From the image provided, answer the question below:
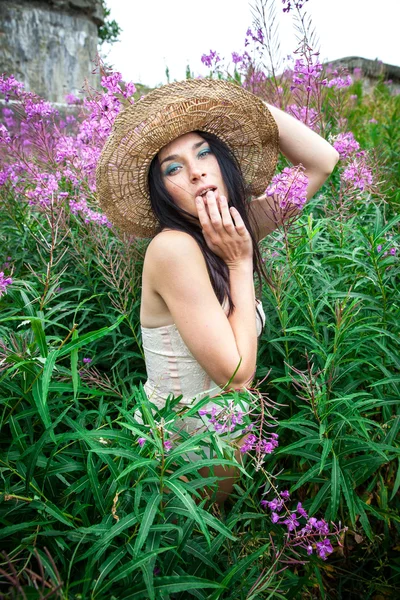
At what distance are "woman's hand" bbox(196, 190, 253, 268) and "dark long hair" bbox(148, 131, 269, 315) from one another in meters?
0.06

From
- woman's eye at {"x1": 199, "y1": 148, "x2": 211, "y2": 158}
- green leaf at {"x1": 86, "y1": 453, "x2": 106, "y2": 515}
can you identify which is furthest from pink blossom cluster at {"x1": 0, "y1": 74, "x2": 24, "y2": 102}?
green leaf at {"x1": 86, "y1": 453, "x2": 106, "y2": 515}

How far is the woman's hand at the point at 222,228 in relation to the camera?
1773 mm

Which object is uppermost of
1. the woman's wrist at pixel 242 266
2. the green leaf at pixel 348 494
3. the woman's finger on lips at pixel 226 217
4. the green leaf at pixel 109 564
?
the woman's finger on lips at pixel 226 217

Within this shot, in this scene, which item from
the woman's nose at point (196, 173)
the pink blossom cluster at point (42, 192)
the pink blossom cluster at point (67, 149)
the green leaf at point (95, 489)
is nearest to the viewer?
the green leaf at point (95, 489)

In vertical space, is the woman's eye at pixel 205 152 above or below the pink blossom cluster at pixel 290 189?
above

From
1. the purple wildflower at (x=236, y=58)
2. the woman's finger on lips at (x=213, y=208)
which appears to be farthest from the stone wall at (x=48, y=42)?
the woman's finger on lips at (x=213, y=208)

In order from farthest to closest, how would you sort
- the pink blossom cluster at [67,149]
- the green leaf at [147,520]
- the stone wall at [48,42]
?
1. the stone wall at [48,42]
2. the pink blossom cluster at [67,149]
3. the green leaf at [147,520]

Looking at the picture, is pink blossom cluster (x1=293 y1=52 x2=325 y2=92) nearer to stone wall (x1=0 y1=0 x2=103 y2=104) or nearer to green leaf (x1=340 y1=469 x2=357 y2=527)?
green leaf (x1=340 y1=469 x2=357 y2=527)

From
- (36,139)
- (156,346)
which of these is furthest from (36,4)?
(156,346)

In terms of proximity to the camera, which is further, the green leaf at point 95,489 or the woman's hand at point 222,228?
the woman's hand at point 222,228

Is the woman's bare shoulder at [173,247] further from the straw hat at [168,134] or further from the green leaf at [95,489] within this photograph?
the green leaf at [95,489]

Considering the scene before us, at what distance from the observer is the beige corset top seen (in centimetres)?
193

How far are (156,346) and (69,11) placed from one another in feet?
23.4

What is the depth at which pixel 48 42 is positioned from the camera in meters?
7.17
